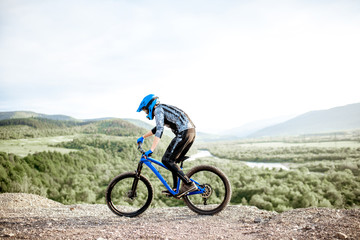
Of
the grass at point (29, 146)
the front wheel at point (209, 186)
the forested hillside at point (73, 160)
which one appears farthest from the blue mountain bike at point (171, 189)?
the grass at point (29, 146)

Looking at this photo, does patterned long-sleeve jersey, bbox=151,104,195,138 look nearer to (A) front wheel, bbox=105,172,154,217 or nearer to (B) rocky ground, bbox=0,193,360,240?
(A) front wheel, bbox=105,172,154,217

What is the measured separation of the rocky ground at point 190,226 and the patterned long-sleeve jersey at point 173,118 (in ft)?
8.59

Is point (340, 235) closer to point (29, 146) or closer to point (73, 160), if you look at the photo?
point (29, 146)

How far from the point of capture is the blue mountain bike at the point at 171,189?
6297 millimetres

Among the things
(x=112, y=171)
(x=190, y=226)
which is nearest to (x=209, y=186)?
(x=190, y=226)

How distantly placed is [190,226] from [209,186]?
4.37ft

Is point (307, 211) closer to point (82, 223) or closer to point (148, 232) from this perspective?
point (148, 232)

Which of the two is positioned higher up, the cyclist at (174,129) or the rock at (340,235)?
the cyclist at (174,129)

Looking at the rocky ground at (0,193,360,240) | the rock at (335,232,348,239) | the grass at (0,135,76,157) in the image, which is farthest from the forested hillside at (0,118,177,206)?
the rock at (335,232,348,239)

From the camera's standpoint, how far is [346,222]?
4715 millimetres

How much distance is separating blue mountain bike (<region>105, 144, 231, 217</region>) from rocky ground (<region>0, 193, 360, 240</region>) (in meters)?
0.33

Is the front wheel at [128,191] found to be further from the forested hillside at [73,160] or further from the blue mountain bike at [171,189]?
the forested hillside at [73,160]

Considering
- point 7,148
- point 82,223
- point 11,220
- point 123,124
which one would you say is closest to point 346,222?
point 82,223

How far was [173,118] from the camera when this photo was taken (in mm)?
6137
